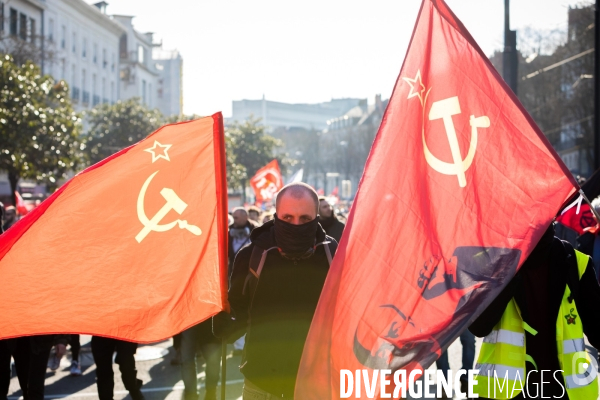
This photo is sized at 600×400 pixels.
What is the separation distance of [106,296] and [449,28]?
7.45 feet

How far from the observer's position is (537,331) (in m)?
4.00

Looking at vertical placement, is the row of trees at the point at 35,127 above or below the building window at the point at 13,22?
below

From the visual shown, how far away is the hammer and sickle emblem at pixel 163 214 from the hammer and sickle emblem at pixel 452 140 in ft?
5.00

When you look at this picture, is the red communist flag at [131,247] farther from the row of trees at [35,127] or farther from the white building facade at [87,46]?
the white building facade at [87,46]

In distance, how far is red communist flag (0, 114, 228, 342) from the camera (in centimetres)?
464

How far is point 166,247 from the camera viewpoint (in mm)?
4828

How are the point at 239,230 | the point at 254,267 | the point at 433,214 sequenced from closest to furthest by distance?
the point at 433,214 < the point at 254,267 < the point at 239,230

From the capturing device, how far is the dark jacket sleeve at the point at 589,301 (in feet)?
13.4

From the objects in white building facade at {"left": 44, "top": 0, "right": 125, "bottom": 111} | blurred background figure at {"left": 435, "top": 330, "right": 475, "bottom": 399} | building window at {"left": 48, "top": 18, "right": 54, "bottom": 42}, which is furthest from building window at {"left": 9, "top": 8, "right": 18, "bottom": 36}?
blurred background figure at {"left": 435, "top": 330, "right": 475, "bottom": 399}

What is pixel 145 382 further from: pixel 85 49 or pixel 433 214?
pixel 85 49

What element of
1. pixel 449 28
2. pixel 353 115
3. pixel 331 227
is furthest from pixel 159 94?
pixel 449 28

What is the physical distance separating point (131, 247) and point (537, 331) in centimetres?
223

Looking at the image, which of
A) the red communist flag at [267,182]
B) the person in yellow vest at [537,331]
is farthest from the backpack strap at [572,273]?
the red communist flag at [267,182]

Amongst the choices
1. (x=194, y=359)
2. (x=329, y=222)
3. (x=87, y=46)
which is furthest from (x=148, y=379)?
(x=87, y=46)
